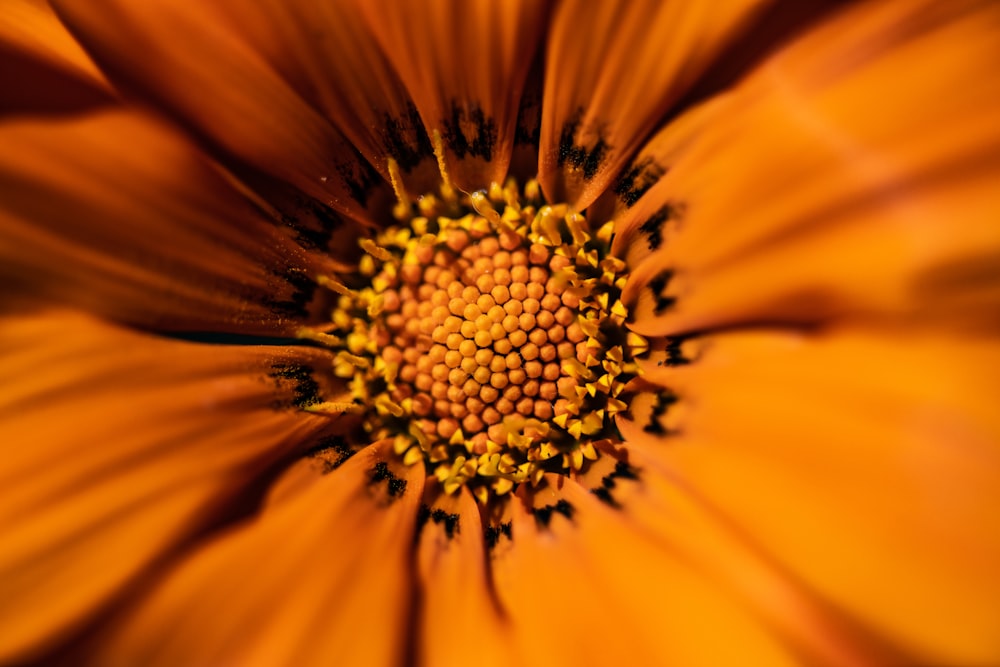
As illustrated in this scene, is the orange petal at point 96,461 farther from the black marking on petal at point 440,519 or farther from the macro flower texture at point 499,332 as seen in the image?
the black marking on petal at point 440,519

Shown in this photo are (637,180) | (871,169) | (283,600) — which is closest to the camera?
(871,169)

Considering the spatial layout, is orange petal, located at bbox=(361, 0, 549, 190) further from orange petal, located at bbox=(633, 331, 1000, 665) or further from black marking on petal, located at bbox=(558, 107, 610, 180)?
orange petal, located at bbox=(633, 331, 1000, 665)

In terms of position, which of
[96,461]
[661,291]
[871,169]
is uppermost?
[871,169]

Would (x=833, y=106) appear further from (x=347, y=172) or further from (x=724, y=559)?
(x=347, y=172)

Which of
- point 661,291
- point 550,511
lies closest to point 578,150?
point 661,291

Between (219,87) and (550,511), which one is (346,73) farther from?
(550,511)

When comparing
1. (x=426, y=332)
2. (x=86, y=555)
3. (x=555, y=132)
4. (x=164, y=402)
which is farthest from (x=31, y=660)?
(x=555, y=132)

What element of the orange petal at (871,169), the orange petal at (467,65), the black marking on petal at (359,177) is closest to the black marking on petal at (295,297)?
the black marking on petal at (359,177)
